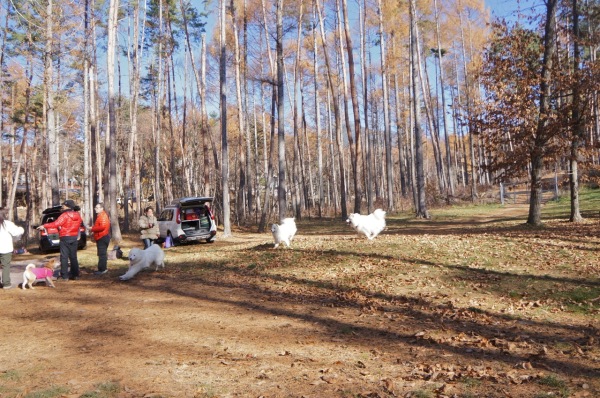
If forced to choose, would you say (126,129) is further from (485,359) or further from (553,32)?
(485,359)

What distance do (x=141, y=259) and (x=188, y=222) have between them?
6.04m

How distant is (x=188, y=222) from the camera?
655 inches

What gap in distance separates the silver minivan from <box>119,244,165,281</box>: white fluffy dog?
17.1ft

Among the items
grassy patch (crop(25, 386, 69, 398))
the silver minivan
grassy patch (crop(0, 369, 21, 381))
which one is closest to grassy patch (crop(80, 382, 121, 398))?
grassy patch (crop(25, 386, 69, 398))

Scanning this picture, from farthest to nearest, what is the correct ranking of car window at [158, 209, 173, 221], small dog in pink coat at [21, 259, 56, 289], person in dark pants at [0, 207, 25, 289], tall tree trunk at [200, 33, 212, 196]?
tall tree trunk at [200, 33, 212, 196], car window at [158, 209, 173, 221], small dog in pink coat at [21, 259, 56, 289], person in dark pants at [0, 207, 25, 289]

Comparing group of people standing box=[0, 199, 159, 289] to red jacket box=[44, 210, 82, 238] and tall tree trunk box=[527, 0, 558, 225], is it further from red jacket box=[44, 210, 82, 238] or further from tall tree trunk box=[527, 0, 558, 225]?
tall tree trunk box=[527, 0, 558, 225]

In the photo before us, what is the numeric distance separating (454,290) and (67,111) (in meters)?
20.2

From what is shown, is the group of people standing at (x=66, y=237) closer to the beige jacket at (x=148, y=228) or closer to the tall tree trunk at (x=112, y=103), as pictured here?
the beige jacket at (x=148, y=228)

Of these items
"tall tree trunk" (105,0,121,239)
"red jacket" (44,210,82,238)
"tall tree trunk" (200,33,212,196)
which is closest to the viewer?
"red jacket" (44,210,82,238)

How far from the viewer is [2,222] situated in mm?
8906

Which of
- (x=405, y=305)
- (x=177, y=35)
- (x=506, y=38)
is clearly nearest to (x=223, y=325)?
(x=405, y=305)

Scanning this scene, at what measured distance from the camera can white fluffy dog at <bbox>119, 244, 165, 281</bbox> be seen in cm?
1041

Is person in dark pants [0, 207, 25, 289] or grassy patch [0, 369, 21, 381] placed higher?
person in dark pants [0, 207, 25, 289]

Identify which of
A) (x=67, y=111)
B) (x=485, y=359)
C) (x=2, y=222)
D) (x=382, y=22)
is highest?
(x=382, y=22)
